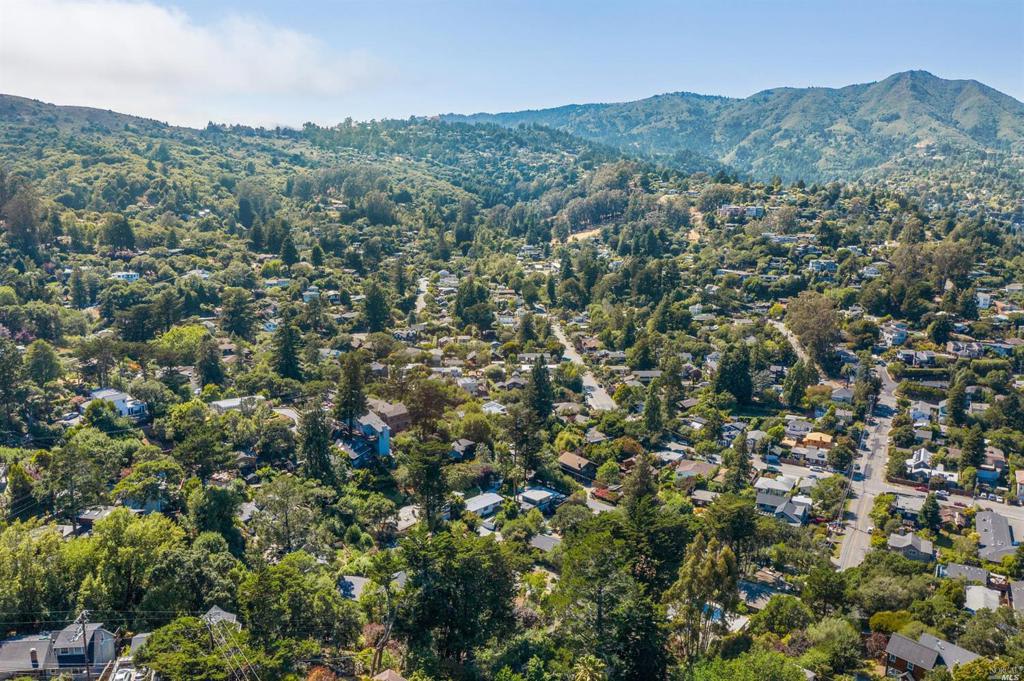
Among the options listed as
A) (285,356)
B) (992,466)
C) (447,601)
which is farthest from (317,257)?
(992,466)

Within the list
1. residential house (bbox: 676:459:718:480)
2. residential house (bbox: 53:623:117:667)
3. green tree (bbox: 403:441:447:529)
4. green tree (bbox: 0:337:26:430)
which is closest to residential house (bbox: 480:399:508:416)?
residential house (bbox: 676:459:718:480)

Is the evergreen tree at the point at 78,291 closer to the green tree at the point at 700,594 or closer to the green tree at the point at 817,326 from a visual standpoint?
the green tree at the point at 700,594

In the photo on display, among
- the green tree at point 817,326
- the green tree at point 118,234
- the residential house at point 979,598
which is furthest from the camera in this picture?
the green tree at point 118,234

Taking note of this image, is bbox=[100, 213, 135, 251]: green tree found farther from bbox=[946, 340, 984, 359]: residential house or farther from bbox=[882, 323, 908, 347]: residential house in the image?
bbox=[946, 340, 984, 359]: residential house

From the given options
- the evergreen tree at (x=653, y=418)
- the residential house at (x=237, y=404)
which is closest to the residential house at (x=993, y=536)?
the evergreen tree at (x=653, y=418)

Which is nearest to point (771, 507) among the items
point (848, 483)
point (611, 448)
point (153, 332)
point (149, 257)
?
point (848, 483)

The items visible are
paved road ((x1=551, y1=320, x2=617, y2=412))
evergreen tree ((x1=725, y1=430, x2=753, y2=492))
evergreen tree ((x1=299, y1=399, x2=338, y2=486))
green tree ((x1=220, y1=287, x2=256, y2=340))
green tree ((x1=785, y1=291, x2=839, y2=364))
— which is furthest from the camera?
green tree ((x1=785, y1=291, x2=839, y2=364))
